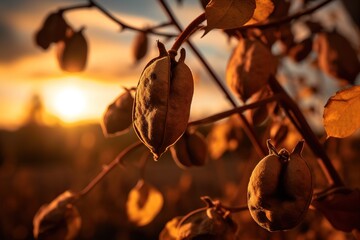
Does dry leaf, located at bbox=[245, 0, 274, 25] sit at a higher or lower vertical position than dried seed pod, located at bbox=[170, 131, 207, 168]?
higher

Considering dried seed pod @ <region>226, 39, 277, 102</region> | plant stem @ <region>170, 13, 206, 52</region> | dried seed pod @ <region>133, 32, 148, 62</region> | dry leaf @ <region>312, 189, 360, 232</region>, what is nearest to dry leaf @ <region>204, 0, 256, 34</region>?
plant stem @ <region>170, 13, 206, 52</region>

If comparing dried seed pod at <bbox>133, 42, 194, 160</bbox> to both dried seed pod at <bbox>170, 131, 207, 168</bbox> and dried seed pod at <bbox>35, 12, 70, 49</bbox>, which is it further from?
dried seed pod at <bbox>35, 12, 70, 49</bbox>

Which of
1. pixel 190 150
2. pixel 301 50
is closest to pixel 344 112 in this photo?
pixel 190 150

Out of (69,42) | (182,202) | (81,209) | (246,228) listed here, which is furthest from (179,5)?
(81,209)

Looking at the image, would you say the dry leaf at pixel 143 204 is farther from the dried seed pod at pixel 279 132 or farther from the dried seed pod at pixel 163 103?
the dried seed pod at pixel 163 103

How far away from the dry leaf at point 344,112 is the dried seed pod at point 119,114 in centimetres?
28

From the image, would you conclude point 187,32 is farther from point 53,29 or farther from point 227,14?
point 53,29

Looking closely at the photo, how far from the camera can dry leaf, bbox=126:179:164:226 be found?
0.94 m

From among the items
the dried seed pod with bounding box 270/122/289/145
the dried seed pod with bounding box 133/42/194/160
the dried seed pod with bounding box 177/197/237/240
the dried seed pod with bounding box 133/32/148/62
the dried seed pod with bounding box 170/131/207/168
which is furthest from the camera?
the dried seed pod with bounding box 133/32/148/62

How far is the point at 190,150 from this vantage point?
0.78 meters

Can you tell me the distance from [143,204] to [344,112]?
50 centimetres

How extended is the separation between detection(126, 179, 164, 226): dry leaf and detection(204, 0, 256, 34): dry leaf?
19.7 inches

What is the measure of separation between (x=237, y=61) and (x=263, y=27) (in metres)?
0.11

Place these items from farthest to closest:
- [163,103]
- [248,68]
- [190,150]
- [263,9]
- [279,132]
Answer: [279,132] < [190,150] < [248,68] < [263,9] < [163,103]
